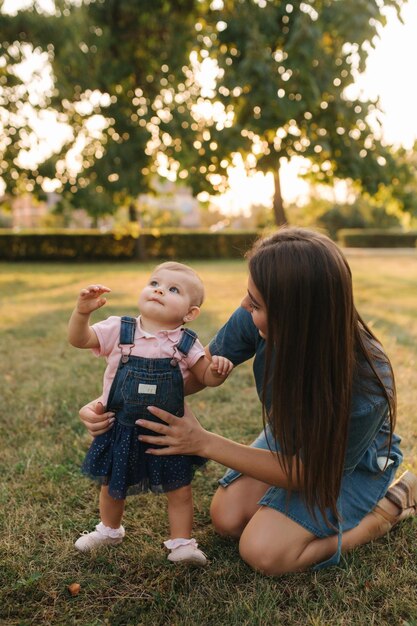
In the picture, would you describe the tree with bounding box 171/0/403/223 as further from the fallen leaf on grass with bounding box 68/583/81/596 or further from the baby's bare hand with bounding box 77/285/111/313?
the fallen leaf on grass with bounding box 68/583/81/596

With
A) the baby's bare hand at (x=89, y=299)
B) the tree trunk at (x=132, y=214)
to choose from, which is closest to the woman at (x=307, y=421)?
the baby's bare hand at (x=89, y=299)

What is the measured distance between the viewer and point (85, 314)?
1857 millimetres

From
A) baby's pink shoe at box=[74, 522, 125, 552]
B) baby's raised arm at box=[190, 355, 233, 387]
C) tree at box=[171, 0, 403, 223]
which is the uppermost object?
tree at box=[171, 0, 403, 223]

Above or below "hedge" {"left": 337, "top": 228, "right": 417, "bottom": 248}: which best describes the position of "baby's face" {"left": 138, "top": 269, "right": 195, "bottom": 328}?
above

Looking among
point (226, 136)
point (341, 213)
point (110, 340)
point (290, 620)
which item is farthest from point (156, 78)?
point (341, 213)

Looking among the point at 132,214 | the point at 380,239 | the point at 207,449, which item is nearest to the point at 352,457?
the point at 207,449

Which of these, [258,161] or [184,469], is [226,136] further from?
[184,469]

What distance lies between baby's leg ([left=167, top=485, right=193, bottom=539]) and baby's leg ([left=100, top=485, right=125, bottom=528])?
0.18 meters

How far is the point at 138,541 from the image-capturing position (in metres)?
2.11

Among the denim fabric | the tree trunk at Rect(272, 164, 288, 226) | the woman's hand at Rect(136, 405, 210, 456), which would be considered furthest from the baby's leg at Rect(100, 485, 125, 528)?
the tree trunk at Rect(272, 164, 288, 226)

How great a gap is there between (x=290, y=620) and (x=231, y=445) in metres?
0.52

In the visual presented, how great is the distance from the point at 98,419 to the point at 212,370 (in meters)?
0.40

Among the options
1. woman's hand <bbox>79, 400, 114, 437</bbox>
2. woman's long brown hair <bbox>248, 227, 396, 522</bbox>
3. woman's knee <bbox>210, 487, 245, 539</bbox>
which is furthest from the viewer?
woman's knee <bbox>210, 487, 245, 539</bbox>

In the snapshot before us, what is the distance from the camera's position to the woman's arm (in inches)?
72.7
